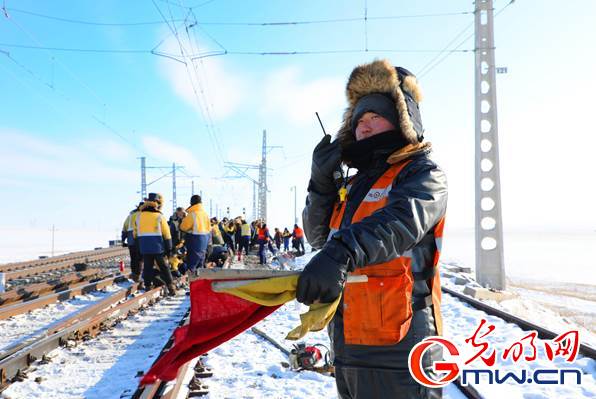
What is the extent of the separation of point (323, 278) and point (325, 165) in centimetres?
92

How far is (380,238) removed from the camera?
4.91 feet

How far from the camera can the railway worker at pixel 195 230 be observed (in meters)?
9.84

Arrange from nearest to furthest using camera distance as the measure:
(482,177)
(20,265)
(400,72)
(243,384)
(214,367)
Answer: (400,72) < (243,384) < (214,367) < (482,177) < (20,265)

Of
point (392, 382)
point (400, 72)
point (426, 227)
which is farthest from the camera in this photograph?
point (400, 72)

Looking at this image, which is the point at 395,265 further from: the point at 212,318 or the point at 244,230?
the point at 244,230

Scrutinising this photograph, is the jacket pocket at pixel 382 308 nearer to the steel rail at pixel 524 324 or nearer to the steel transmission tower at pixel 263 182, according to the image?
the steel rail at pixel 524 324

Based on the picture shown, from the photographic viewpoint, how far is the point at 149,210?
9.59 m

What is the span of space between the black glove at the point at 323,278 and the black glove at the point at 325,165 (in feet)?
2.74

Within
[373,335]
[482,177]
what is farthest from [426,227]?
[482,177]

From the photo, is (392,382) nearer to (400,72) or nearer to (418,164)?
(418,164)

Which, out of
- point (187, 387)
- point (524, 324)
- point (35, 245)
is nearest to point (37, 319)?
point (187, 387)

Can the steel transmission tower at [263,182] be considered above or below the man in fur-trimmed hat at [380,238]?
above

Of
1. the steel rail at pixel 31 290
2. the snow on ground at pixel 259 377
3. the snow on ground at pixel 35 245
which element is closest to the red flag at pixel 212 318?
the snow on ground at pixel 259 377

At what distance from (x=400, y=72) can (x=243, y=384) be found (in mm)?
3294
